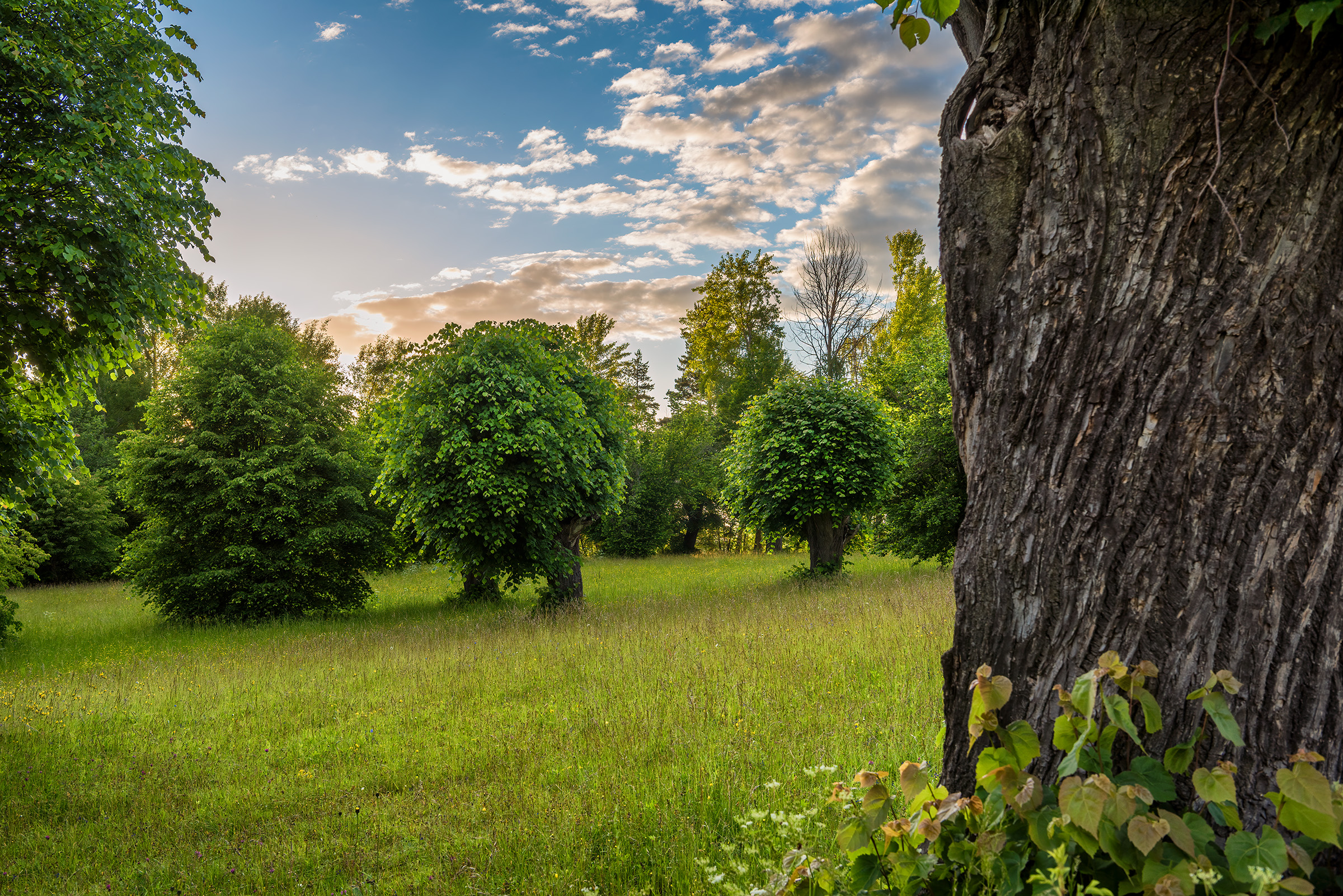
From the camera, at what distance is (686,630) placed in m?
9.61

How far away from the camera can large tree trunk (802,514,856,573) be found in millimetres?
16484

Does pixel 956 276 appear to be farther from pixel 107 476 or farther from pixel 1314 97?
pixel 107 476

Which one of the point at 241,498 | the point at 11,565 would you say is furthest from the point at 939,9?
the point at 11,565

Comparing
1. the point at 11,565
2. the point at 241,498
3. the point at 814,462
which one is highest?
the point at 814,462

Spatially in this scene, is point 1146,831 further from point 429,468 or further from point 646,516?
point 646,516

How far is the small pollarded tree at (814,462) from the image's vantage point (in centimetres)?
1524

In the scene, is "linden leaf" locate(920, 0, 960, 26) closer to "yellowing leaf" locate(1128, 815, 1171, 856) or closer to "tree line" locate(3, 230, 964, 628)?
"yellowing leaf" locate(1128, 815, 1171, 856)

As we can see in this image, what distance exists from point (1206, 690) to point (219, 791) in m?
6.47

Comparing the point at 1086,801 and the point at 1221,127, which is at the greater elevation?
Result: the point at 1221,127

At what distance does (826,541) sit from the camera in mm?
16688

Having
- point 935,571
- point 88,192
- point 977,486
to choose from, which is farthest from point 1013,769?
point 935,571

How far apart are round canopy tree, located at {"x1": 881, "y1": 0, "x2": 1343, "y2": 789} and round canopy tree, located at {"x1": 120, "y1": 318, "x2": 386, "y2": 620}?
16.9 m

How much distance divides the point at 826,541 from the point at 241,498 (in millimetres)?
14153

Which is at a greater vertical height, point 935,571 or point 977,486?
point 977,486
